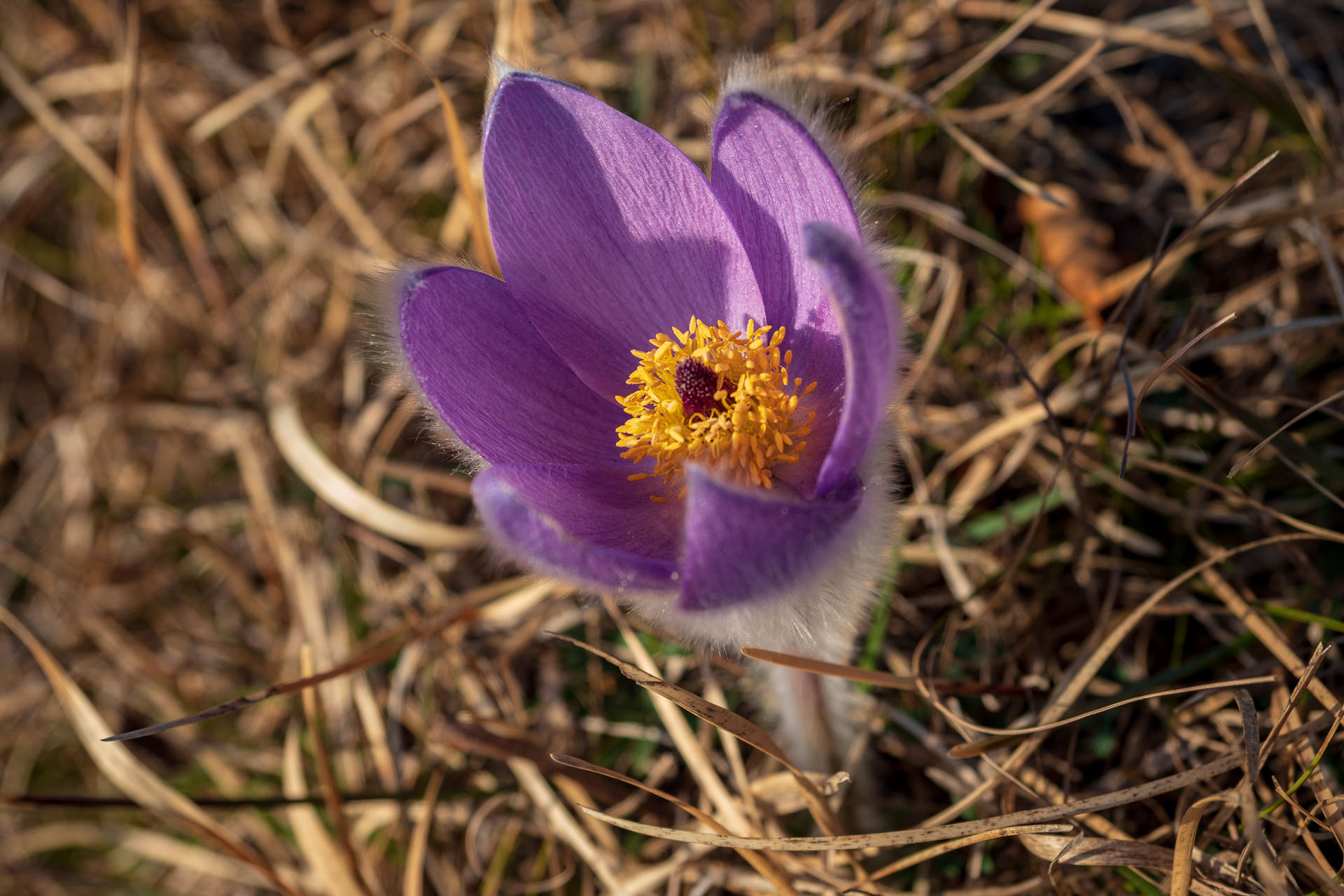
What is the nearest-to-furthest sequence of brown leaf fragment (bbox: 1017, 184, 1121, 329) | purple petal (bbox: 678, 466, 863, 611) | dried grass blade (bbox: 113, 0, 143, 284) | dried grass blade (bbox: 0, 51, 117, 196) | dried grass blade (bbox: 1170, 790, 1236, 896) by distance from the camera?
purple petal (bbox: 678, 466, 863, 611) < dried grass blade (bbox: 1170, 790, 1236, 896) < brown leaf fragment (bbox: 1017, 184, 1121, 329) < dried grass blade (bbox: 113, 0, 143, 284) < dried grass blade (bbox: 0, 51, 117, 196)

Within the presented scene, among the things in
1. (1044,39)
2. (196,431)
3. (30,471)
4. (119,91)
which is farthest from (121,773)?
(1044,39)

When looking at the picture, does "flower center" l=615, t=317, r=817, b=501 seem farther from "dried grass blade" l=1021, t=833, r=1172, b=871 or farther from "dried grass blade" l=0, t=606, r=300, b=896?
"dried grass blade" l=0, t=606, r=300, b=896

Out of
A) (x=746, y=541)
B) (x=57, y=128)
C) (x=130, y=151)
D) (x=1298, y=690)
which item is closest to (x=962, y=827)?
(x=1298, y=690)

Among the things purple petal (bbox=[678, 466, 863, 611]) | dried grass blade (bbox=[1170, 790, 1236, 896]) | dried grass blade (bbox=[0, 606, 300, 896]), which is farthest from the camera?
dried grass blade (bbox=[0, 606, 300, 896])

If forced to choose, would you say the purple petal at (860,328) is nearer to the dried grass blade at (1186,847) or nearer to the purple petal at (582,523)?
the purple petal at (582,523)

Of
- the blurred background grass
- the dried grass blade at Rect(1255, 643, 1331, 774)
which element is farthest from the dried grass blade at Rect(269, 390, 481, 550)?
the dried grass blade at Rect(1255, 643, 1331, 774)

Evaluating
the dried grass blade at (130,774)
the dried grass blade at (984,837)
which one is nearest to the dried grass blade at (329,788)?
the dried grass blade at (130,774)

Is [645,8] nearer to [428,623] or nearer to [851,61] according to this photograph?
[851,61]

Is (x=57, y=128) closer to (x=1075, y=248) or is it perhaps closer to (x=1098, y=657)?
(x=1075, y=248)
